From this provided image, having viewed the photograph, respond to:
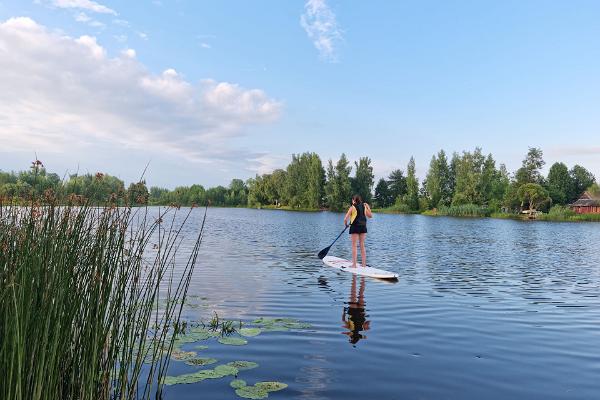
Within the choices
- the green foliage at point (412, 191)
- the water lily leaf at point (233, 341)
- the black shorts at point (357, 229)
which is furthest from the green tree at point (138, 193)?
the green foliage at point (412, 191)

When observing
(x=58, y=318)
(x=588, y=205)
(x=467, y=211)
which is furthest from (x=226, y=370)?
(x=588, y=205)

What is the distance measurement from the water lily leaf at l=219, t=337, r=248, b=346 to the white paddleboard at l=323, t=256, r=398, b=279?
8.79 meters

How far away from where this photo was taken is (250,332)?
343 inches

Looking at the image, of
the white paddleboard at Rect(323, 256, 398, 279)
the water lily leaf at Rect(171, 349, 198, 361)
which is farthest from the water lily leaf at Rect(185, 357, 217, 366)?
the white paddleboard at Rect(323, 256, 398, 279)

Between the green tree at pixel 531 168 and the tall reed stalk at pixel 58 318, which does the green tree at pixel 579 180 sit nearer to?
the green tree at pixel 531 168

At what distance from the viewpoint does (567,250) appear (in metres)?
29.5

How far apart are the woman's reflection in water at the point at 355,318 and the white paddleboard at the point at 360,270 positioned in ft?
8.66

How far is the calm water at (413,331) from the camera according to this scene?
6.41 m

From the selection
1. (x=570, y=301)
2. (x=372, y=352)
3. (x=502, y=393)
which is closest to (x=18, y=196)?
(x=372, y=352)

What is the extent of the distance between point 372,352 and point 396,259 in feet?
51.8

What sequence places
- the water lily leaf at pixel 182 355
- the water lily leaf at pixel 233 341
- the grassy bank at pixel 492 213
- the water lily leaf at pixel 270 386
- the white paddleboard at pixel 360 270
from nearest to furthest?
the water lily leaf at pixel 270 386, the water lily leaf at pixel 182 355, the water lily leaf at pixel 233 341, the white paddleboard at pixel 360 270, the grassy bank at pixel 492 213

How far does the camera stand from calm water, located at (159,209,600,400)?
21.0ft

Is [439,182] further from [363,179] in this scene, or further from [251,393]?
[251,393]

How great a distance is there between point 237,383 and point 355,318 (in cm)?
463
